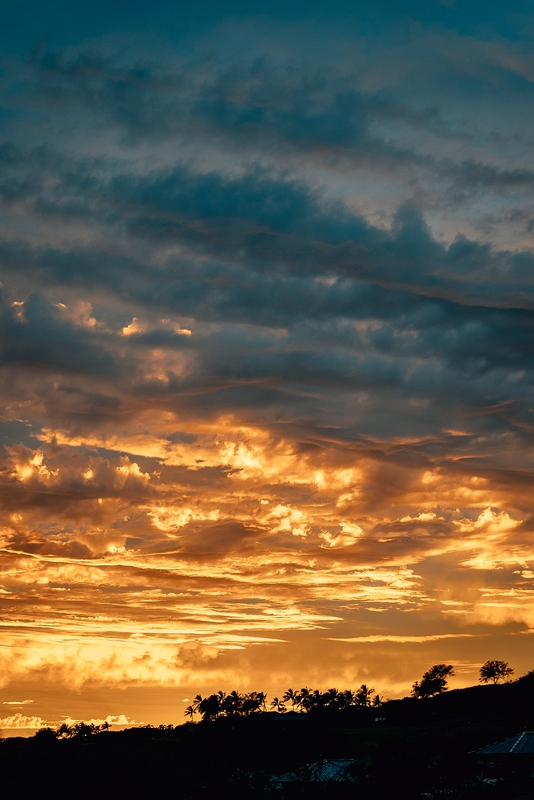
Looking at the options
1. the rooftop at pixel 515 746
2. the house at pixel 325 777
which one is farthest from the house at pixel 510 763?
the house at pixel 325 777

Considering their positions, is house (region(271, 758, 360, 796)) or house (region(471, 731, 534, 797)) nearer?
house (region(271, 758, 360, 796))

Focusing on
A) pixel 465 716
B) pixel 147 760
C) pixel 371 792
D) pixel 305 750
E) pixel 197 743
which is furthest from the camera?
pixel 465 716

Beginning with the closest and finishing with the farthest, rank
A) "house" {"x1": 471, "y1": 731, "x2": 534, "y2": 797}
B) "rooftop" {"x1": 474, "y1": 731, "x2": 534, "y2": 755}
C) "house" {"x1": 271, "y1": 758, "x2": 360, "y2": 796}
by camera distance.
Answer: "house" {"x1": 271, "y1": 758, "x2": 360, "y2": 796}, "house" {"x1": 471, "y1": 731, "x2": 534, "y2": 797}, "rooftop" {"x1": 474, "y1": 731, "x2": 534, "y2": 755}

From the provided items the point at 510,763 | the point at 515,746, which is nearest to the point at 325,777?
the point at 510,763

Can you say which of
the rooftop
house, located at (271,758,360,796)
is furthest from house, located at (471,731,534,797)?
house, located at (271,758,360,796)

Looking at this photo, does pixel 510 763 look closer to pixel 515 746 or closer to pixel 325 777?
pixel 515 746

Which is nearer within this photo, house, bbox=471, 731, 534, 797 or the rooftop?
house, bbox=471, 731, 534, 797

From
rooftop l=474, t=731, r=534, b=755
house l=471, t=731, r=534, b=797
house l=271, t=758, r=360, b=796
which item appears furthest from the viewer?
rooftop l=474, t=731, r=534, b=755

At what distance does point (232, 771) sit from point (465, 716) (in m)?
130

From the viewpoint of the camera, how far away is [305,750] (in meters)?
150

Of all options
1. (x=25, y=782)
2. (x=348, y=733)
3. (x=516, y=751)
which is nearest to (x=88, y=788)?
(x=25, y=782)

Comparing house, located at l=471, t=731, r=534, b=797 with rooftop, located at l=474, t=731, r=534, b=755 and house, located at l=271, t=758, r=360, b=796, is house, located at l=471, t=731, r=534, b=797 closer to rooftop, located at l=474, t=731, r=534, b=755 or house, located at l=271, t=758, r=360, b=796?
rooftop, located at l=474, t=731, r=534, b=755

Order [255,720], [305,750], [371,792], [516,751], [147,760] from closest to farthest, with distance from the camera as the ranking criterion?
[371,792] < [147,760] < [516,751] < [305,750] < [255,720]

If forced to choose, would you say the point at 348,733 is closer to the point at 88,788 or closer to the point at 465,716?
the point at 465,716
